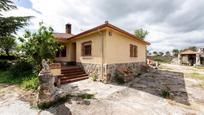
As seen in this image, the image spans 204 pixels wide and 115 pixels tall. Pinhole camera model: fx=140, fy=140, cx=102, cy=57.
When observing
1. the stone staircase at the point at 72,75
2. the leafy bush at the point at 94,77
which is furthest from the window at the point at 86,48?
the leafy bush at the point at 94,77

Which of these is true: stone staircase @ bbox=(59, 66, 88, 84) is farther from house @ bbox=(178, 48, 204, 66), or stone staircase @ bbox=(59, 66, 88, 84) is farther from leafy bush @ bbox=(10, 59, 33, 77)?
house @ bbox=(178, 48, 204, 66)

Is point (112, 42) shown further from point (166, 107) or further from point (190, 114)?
point (190, 114)

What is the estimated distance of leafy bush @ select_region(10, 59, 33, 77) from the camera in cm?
1099

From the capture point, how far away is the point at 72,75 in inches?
405

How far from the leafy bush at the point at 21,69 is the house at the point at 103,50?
3.32 m

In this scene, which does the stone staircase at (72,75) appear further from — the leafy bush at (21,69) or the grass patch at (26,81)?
the leafy bush at (21,69)

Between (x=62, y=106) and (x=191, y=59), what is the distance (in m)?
33.1

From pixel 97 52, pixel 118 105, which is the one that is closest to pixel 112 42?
pixel 97 52

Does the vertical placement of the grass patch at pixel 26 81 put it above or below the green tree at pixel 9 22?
below

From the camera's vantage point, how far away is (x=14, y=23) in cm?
1398

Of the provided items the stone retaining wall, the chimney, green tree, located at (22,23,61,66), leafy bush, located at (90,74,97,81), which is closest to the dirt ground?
the stone retaining wall

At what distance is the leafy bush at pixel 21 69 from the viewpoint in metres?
11.0

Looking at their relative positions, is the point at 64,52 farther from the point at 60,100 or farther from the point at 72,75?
the point at 60,100

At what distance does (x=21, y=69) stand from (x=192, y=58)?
3295 centimetres
